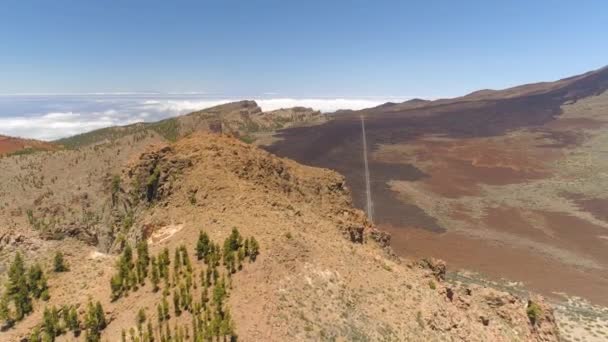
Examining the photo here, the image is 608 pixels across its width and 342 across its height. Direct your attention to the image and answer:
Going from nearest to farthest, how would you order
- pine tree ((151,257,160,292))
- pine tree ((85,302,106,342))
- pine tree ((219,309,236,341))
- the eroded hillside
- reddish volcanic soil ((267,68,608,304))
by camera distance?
pine tree ((219,309,236,341))
pine tree ((85,302,106,342))
the eroded hillside
pine tree ((151,257,160,292))
reddish volcanic soil ((267,68,608,304))

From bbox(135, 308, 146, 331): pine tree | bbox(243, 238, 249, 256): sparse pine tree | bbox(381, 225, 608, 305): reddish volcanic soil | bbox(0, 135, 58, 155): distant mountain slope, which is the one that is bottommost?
bbox(381, 225, 608, 305): reddish volcanic soil

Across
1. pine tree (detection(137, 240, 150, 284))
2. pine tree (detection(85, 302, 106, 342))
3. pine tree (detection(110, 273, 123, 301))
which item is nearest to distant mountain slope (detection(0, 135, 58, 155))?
pine tree (detection(137, 240, 150, 284))

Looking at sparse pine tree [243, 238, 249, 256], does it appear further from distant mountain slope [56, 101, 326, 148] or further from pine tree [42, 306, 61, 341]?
distant mountain slope [56, 101, 326, 148]

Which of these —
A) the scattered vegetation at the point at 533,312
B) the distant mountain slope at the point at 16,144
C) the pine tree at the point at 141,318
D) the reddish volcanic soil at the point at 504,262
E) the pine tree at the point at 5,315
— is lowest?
the reddish volcanic soil at the point at 504,262

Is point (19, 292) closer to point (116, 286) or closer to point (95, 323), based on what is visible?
point (116, 286)

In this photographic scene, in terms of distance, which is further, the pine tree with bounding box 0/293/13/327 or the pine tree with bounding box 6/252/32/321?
the pine tree with bounding box 6/252/32/321

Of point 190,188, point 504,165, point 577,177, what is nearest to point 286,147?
point 504,165

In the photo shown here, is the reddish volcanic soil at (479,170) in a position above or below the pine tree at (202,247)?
below

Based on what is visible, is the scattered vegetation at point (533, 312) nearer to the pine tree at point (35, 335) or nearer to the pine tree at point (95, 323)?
the pine tree at point (95, 323)

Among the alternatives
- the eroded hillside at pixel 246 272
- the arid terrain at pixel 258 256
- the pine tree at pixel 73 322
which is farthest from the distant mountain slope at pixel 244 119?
the pine tree at pixel 73 322

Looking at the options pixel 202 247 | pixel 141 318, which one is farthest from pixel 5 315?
pixel 202 247

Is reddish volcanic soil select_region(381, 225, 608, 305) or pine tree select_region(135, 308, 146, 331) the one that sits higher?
pine tree select_region(135, 308, 146, 331)
